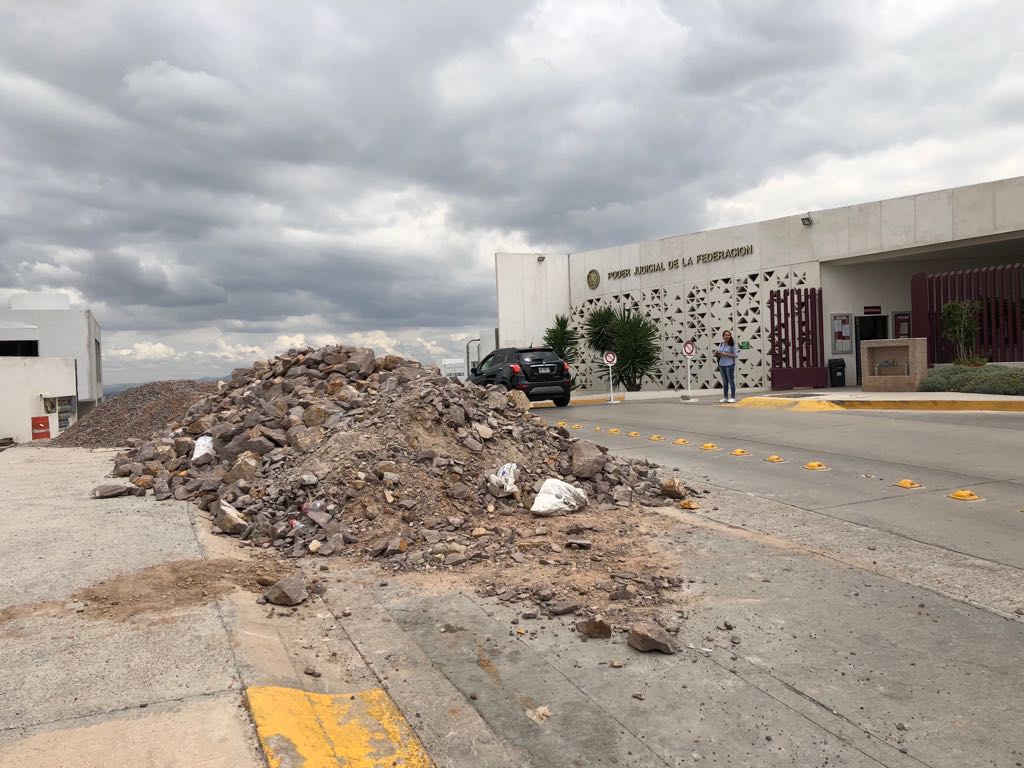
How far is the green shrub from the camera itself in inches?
695

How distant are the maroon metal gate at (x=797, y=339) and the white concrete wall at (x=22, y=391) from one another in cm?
2161

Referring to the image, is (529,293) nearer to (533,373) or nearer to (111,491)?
(533,373)

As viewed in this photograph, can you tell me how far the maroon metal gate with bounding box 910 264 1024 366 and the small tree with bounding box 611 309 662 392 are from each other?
9149 millimetres

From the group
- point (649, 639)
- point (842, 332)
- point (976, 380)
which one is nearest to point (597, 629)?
point (649, 639)

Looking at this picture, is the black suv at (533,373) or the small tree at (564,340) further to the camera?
the small tree at (564,340)

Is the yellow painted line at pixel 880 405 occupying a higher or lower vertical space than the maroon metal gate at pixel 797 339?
lower

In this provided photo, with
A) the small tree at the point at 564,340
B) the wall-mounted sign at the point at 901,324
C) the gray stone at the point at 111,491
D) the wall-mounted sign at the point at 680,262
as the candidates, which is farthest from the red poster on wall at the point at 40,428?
the wall-mounted sign at the point at 901,324

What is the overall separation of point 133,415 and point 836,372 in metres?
20.3

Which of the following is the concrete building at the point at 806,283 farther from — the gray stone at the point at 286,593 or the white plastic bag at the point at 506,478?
the gray stone at the point at 286,593

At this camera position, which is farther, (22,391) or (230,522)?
(22,391)

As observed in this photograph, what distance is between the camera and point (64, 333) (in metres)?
38.6

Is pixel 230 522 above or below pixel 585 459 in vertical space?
below

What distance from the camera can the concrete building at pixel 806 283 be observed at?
20625 mm

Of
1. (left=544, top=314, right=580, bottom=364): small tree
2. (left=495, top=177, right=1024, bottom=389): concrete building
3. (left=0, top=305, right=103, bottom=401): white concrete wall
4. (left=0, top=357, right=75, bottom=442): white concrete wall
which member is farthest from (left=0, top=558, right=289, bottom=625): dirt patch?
(left=0, top=305, right=103, bottom=401): white concrete wall
